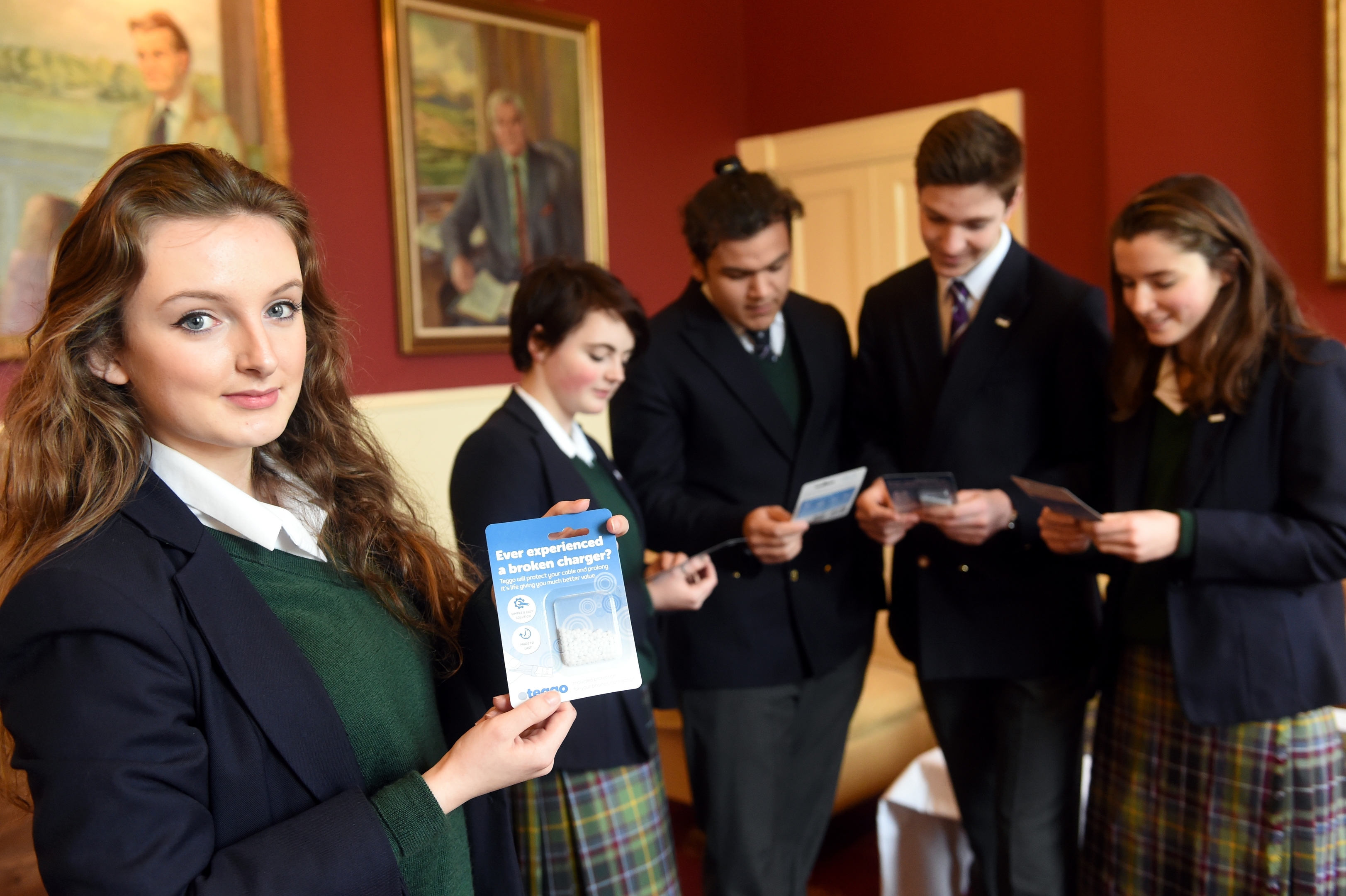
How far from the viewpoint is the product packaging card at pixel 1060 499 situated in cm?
190

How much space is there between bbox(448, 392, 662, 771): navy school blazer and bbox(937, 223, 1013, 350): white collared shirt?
987 mm

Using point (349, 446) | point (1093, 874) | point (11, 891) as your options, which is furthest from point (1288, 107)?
point (11, 891)

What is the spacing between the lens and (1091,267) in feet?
14.7

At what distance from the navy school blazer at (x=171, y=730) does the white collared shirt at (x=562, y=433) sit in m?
0.93

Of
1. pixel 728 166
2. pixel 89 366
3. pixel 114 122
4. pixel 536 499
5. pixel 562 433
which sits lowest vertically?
pixel 536 499

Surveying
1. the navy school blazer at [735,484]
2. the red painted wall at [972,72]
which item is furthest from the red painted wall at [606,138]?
the navy school blazer at [735,484]

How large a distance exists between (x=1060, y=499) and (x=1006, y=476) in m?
0.31

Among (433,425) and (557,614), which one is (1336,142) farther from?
(557,614)

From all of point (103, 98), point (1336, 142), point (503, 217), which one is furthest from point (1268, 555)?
point (103, 98)

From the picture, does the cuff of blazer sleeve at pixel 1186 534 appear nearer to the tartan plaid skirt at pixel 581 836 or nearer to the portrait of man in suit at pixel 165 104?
the tartan plaid skirt at pixel 581 836

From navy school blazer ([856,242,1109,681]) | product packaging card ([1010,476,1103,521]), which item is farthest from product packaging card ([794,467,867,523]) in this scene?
product packaging card ([1010,476,1103,521])

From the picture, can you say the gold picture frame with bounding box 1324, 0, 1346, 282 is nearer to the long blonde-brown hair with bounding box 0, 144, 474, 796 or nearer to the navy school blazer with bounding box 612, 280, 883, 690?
the navy school blazer with bounding box 612, 280, 883, 690

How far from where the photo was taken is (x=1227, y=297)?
6.54ft

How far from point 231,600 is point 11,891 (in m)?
1.14
